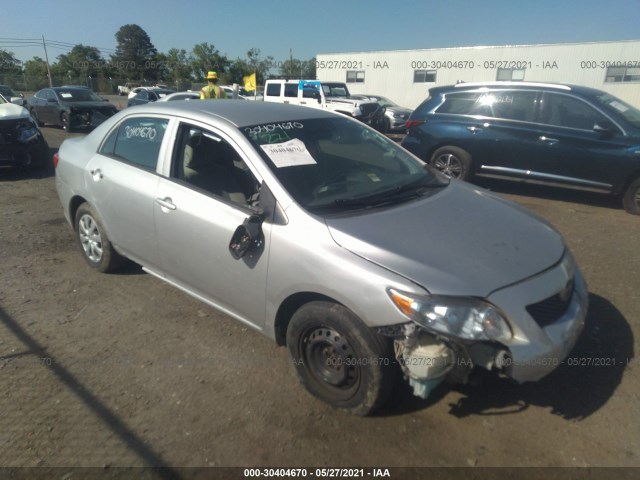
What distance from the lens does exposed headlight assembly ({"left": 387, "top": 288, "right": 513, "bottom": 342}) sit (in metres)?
2.11

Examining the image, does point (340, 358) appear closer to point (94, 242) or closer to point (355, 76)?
point (94, 242)

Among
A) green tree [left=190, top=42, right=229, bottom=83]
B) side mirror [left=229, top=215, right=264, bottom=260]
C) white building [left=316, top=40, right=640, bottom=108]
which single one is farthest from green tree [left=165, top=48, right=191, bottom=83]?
side mirror [left=229, top=215, right=264, bottom=260]

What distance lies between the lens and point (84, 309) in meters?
3.74

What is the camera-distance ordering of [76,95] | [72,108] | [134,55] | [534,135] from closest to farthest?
[534,135] → [72,108] → [76,95] → [134,55]

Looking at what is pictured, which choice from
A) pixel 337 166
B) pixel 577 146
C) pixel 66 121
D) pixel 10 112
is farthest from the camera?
pixel 66 121

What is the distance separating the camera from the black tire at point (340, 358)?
7.51ft

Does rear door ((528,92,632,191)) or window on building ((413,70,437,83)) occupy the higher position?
window on building ((413,70,437,83))

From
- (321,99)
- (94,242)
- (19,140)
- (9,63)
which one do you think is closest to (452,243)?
(94,242)

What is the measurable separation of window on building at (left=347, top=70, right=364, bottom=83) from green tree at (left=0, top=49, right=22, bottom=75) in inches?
2580

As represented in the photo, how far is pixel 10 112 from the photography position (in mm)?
8461

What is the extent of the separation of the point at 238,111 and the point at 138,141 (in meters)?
0.98

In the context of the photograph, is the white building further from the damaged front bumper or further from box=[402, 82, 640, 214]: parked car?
the damaged front bumper

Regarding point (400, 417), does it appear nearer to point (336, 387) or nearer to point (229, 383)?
point (336, 387)

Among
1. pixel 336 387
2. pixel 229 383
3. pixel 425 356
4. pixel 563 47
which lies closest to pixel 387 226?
pixel 425 356
